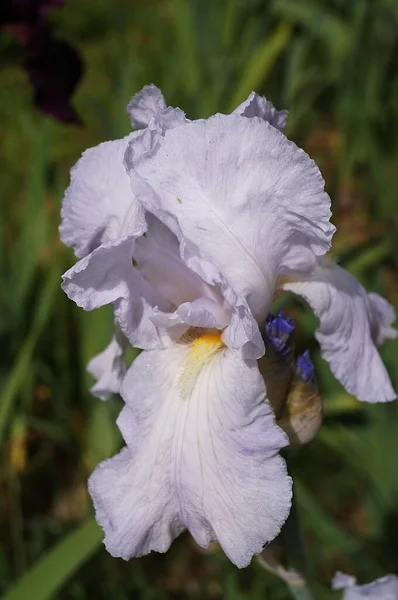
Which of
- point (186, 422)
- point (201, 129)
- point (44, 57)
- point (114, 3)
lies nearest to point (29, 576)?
point (186, 422)

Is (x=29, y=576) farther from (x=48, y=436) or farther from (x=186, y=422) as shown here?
(x=48, y=436)

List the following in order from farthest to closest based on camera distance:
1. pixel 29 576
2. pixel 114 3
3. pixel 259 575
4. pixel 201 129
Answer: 1. pixel 114 3
2. pixel 259 575
3. pixel 29 576
4. pixel 201 129

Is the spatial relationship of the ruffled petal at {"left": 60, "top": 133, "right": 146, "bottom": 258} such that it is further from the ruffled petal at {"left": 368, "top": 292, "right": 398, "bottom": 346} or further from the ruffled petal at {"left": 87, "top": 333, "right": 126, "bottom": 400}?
the ruffled petal at {"left": 368, "top": 292, "right": 398, "bottom": 346}

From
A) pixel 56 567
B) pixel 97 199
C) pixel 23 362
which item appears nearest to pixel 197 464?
pixel 97 199

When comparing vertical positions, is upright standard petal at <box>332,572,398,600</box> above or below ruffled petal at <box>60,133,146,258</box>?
below

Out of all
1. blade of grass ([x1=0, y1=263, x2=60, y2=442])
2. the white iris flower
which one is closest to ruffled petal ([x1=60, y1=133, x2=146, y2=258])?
the white iris flower

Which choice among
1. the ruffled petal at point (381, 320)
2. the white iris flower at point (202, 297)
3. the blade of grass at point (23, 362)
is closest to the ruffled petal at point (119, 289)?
the white iris flower at point (202, 297)
